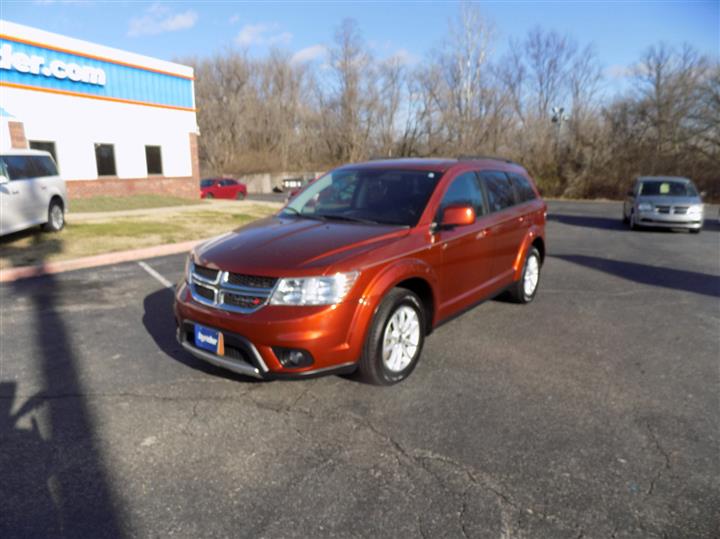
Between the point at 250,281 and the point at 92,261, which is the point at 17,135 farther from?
the point at 250,281

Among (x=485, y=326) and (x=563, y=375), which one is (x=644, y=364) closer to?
Result: (x=563, y=375)

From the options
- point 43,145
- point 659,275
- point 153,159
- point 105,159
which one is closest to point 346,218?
point 659,275

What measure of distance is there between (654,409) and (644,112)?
37791mm

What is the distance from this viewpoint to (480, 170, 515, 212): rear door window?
5324 mm

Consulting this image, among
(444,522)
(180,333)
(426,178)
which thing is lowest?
(444,522)

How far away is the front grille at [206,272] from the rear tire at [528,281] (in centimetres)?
356

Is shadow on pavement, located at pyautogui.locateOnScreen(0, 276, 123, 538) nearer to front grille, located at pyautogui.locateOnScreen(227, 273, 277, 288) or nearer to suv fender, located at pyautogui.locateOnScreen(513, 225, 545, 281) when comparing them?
front grille, located at pyautogui.locateOnScreen(227, 273, 277, 288)

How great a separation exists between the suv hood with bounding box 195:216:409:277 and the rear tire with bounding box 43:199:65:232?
885cm

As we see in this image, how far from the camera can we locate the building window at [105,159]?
2031 cm

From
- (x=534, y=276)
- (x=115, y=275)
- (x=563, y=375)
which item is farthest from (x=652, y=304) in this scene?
(x=115, y=275)

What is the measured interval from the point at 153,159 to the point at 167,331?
19.9m

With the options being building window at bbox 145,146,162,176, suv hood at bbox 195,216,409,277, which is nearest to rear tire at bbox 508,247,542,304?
suv hood at bbox 195,216,409,277

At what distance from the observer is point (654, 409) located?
3.56 meters

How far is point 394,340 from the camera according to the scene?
3.85 meters
